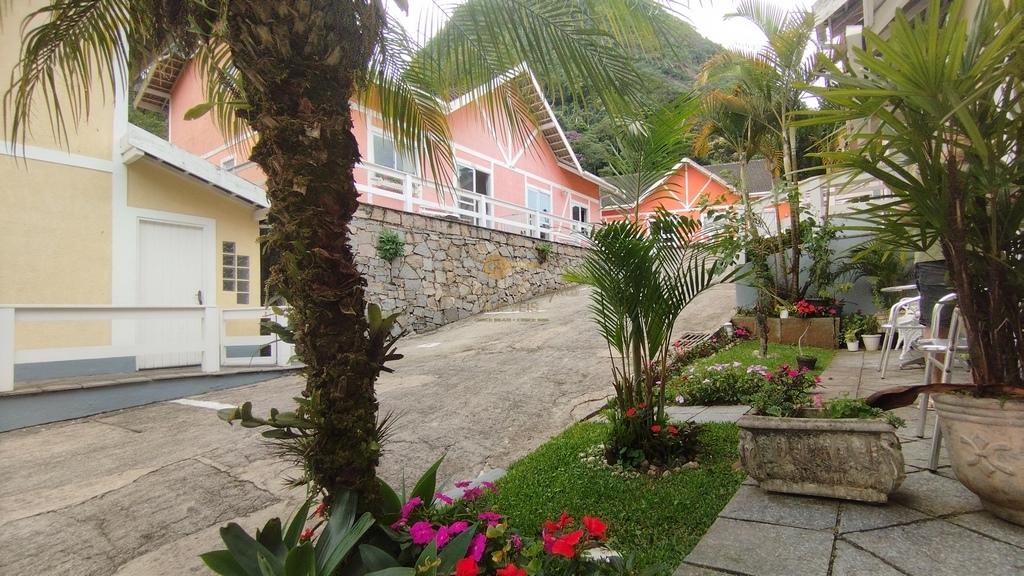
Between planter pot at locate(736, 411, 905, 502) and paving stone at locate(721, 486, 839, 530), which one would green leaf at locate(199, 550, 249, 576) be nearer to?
paving stone at locate(721, 486, 839, 530)

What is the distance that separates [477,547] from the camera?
160 cm

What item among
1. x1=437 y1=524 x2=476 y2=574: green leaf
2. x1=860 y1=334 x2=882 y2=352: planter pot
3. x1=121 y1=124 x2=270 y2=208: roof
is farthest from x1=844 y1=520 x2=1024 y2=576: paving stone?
x1=121 y1=124 x2=270 y2=208: roof

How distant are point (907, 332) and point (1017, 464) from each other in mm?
3879

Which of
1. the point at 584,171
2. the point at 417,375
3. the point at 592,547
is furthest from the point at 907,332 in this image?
the point at 584,171

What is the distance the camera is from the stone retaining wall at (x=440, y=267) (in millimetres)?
9500

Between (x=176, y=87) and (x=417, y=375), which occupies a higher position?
(x=176, y=87)

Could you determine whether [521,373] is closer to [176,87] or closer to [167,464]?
[167,464]

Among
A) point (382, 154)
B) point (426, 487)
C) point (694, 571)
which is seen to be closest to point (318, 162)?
point (426, 487)

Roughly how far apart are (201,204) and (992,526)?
378 inches

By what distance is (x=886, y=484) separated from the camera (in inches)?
80.4

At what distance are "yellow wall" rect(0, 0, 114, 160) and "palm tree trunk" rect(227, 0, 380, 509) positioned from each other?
641 cm

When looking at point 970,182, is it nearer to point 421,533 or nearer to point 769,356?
point 421,533

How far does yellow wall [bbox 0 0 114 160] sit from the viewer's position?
6445 millimetres

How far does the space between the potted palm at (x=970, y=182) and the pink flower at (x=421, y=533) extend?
74.0 inches
